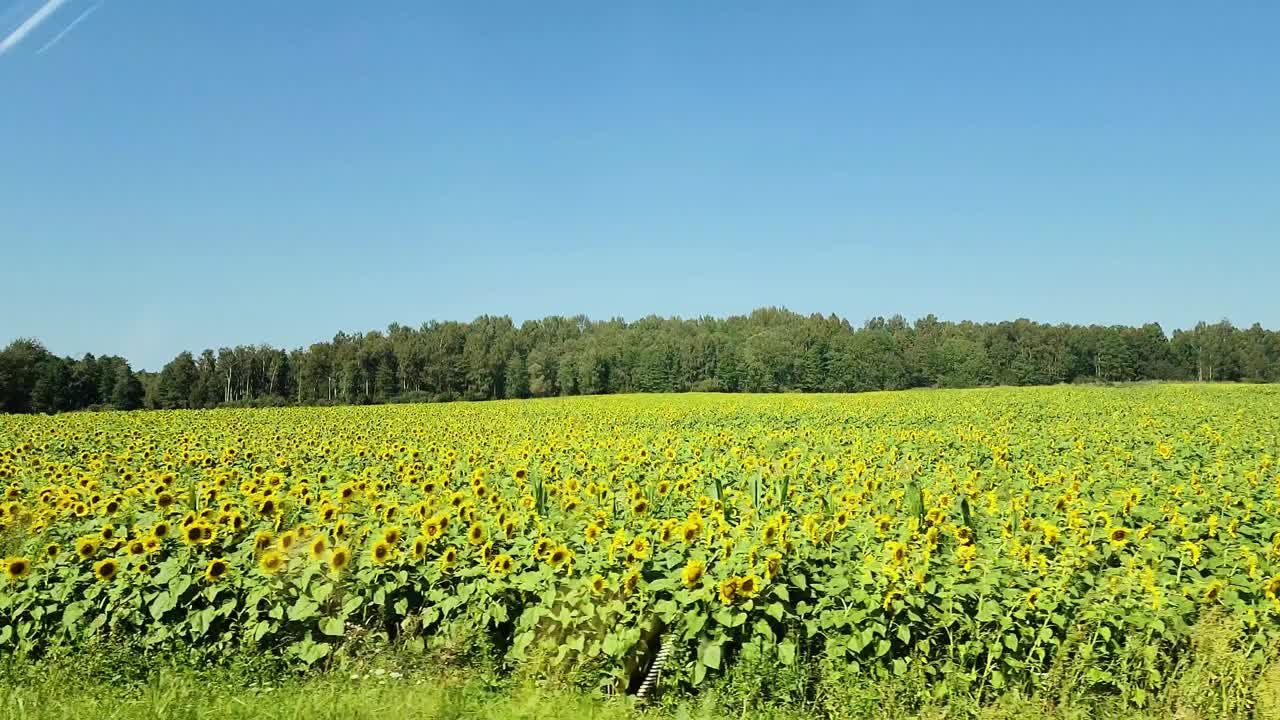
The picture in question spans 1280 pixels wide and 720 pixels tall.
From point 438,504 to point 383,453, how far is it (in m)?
5.06

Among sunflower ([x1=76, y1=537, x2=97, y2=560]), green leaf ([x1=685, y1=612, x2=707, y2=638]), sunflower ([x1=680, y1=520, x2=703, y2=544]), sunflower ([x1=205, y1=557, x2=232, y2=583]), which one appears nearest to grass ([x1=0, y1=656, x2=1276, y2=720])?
green leaf ([x1=685, y1=612, x2=707, y2=638])

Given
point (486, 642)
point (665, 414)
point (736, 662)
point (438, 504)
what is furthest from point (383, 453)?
point (665, 414)

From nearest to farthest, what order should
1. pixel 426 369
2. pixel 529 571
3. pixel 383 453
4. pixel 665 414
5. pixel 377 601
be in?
pixel 377 601 < pixel 529 571 < pixel 383 453 < pixel 665 414 < pixel 426 369

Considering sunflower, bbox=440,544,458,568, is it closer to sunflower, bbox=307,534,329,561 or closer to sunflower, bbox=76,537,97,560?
sunflower, bbox=307,534,329,561

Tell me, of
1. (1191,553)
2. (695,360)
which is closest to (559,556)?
(1191,553)

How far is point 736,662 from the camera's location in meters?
4.38

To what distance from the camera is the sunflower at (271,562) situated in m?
4.82

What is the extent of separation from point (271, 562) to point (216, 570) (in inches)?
13.5

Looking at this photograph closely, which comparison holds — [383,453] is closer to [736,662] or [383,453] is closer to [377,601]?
[377,601]

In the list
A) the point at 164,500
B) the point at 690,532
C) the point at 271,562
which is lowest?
the point at 271,562

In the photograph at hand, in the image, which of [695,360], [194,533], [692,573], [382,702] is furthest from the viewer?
[695,360]

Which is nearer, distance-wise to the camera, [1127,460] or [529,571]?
[529,571]

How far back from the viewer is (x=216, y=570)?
4.86 meters

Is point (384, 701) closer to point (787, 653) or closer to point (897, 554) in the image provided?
point (787, 653)
